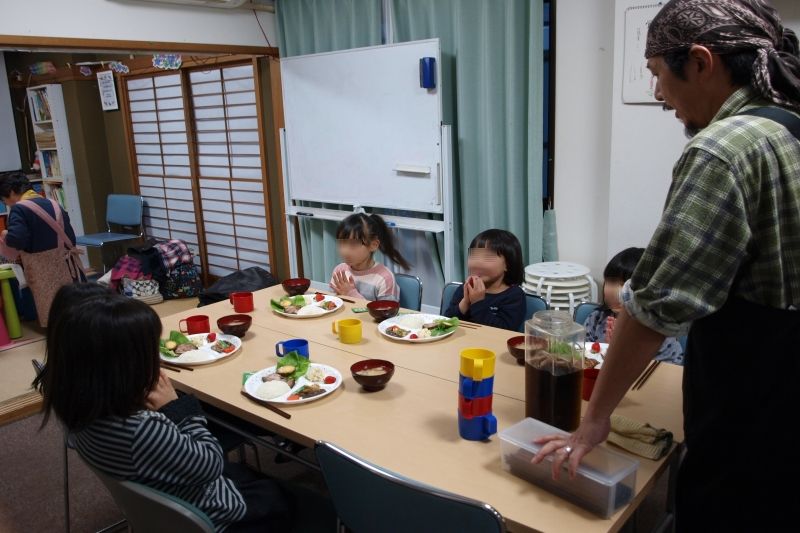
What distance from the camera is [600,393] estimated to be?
1050 mm

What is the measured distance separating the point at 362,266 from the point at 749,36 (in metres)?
2.00

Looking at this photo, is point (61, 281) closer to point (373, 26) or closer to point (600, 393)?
point (373, 26)

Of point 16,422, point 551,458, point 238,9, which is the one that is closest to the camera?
point 551,458

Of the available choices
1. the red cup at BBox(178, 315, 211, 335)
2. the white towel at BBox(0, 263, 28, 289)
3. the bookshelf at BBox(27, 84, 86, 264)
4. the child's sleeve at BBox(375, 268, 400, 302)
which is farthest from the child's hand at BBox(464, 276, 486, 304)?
the bookshelf at BBox(27, 84, 86, 264)

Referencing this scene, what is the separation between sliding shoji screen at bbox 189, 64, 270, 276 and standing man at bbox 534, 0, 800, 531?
394 centimetres

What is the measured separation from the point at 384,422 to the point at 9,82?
678 centimetres

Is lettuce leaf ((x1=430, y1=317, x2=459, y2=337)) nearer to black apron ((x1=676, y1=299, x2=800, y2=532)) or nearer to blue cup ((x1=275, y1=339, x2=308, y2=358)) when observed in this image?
blue cup ((x1=275, y1=339, x2=308, y2=358))

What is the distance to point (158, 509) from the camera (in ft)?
3.66

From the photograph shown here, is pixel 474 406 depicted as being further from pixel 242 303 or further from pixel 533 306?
pixel 242 303

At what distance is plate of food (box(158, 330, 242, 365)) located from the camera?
1853mm

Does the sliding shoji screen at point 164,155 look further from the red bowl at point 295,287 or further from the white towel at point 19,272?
the red bowl at point 295,287

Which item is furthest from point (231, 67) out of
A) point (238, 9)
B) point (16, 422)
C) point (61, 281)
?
point (16, 422)

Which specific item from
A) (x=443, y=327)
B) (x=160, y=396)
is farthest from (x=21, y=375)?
(x=443, y=327)

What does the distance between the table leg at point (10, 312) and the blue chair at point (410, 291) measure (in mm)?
2820
